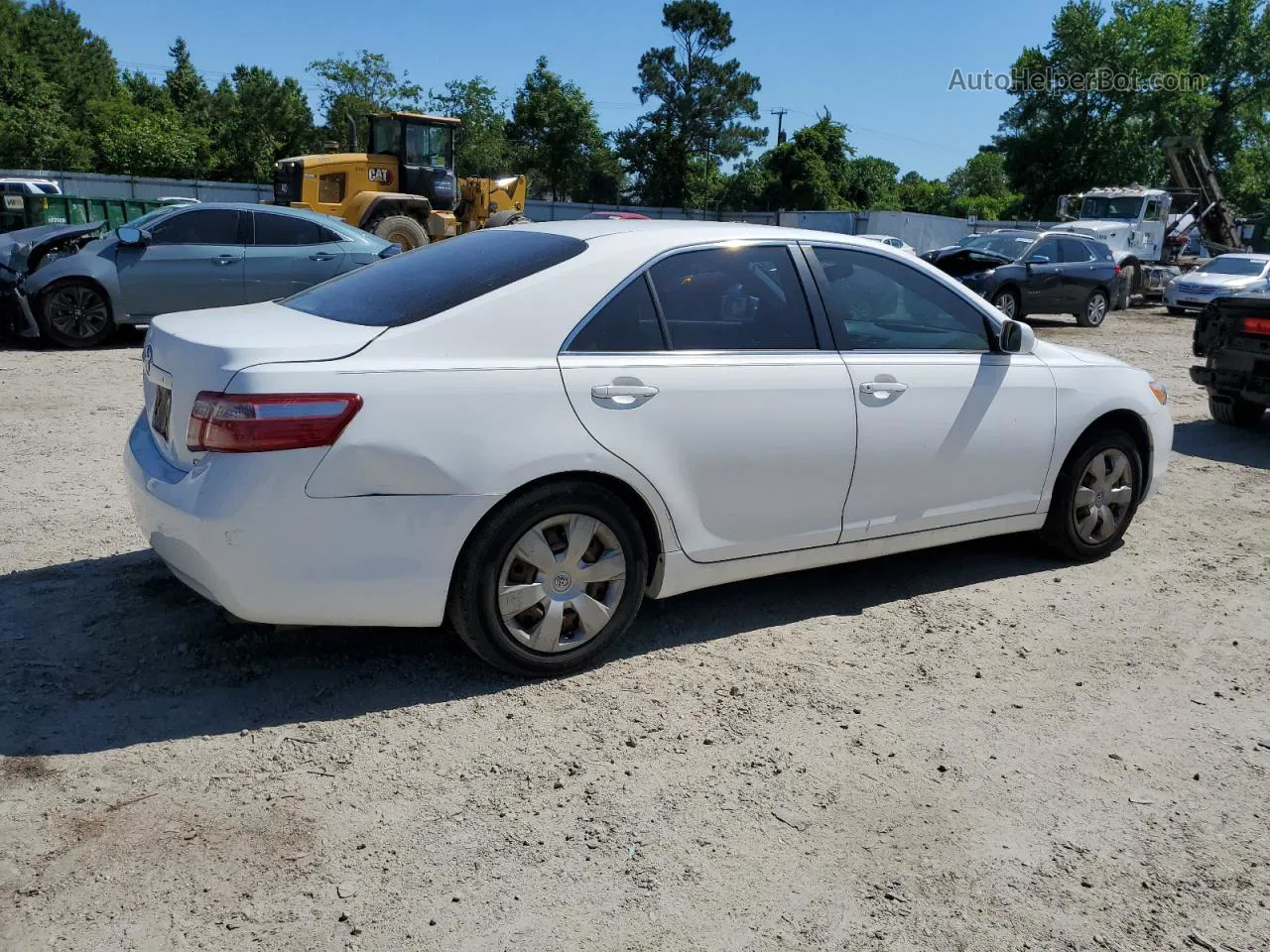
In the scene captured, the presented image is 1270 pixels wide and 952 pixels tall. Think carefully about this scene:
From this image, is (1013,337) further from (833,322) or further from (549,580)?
(549,580)

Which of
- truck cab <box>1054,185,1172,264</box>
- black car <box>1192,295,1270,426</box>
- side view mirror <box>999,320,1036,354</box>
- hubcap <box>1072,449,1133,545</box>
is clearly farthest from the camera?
truck cab <box>1054,185,1172,264</box>

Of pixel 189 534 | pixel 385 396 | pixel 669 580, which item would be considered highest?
pixel 385 396

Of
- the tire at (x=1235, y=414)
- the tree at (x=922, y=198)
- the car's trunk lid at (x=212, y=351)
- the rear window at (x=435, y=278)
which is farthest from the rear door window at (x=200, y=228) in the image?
the tree at (x=922, y=198)

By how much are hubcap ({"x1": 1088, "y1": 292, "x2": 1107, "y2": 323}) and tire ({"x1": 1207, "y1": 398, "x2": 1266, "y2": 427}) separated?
10.9 meters

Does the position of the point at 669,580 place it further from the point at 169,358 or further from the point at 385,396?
the point at 169,358

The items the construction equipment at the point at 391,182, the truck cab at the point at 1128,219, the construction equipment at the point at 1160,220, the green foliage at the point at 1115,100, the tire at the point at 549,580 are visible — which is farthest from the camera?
the green foliage at the point at 1115,100

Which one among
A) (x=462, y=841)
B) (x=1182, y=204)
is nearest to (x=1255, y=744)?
(x=462, y=841)

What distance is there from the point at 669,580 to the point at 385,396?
129 cm

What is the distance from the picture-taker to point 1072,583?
16.9 ft

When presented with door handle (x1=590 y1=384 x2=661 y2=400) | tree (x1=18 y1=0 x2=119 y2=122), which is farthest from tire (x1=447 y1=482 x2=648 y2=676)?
tree (x1=18 y1=0 x2=119 y2=122)

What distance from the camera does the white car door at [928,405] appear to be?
4.41 metres

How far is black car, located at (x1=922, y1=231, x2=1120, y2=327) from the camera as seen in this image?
61.1 feet

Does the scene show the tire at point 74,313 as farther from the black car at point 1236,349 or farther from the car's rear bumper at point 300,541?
the black car at point 1236,349

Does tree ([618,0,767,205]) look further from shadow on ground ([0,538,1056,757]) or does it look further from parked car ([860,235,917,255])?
shadow on ground ([0,538,1056,757])
